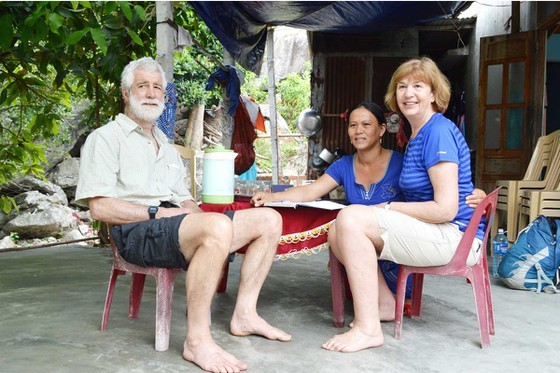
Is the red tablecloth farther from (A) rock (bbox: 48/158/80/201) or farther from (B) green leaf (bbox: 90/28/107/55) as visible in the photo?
(A) rock (bbox: 48/158/80/201)

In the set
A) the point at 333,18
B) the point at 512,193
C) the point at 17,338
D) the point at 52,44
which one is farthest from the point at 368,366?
the point at 333,18

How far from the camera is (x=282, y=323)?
268cm

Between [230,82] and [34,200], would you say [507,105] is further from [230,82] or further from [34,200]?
[34,200]

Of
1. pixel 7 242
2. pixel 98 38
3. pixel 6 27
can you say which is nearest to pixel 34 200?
pixel 7 242

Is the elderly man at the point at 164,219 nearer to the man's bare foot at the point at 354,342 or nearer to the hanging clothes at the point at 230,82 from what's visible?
the man's bare foot at the point at 354,342

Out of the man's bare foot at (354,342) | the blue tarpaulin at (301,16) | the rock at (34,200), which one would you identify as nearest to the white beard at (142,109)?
the man's bare foot at (354,342)

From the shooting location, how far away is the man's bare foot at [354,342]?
223 cm

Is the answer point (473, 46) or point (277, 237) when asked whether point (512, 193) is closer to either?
point (277, 237)

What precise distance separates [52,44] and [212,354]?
242 centimetres

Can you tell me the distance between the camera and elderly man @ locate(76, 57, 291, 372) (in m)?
2.05

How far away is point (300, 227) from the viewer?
8.41ft

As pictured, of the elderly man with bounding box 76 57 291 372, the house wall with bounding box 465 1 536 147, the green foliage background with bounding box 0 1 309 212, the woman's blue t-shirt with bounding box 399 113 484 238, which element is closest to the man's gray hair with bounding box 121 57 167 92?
the elderly man with bounding box 76 57 291 372

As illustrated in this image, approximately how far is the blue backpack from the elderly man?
2006 millimetres

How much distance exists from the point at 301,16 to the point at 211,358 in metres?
4.58
